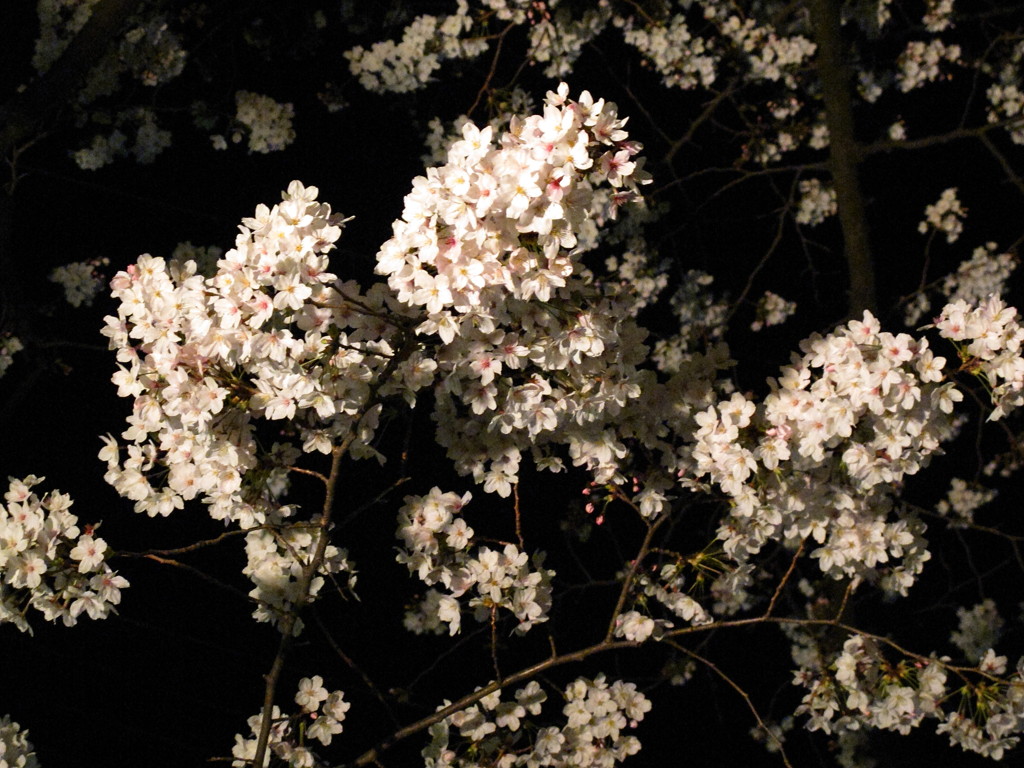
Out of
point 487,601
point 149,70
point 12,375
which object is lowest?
point 12,375

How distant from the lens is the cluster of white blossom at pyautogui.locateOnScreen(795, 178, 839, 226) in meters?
4.48

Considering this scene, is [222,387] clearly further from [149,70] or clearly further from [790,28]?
[790,28]

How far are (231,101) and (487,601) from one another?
267 centimetres

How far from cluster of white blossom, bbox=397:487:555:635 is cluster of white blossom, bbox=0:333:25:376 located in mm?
1862

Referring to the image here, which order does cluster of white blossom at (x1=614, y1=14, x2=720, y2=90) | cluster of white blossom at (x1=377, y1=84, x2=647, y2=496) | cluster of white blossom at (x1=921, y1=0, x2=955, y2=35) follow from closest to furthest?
cluster of white blossom at (x1=377, y1=84, x2=647, y2=496) → cluster of white blossom at (x1=614, y1=14, x2=720, y2=90) → cluster of white blossom at (x1=921, y1=0, x2=955, y2=35)

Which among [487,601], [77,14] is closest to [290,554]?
[487,601]

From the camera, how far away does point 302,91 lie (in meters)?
4.06

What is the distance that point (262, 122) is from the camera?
3.69 metres

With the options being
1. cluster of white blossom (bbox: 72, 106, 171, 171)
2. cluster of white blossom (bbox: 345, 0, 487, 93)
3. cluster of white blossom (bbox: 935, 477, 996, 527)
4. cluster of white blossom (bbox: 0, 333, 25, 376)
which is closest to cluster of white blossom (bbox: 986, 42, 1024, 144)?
cluster of white blossom (bbox: 935, 477, 996, 527)

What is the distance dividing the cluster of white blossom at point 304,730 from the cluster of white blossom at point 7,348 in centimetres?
171

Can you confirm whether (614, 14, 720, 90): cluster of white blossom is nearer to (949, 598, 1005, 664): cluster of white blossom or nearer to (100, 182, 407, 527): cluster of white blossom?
(949, 598, 1005, 664): cluster of white blossom

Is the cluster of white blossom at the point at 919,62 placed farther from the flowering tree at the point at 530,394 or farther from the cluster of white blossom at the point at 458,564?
the cluster of white blossom at the point at 458,564

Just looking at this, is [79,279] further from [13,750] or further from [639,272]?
[639,272]

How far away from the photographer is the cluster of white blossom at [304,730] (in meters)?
2.04
